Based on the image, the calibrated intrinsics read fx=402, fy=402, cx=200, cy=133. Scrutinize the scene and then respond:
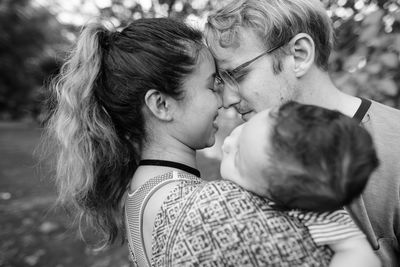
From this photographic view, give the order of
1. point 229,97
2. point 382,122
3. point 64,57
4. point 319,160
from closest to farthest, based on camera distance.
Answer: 1. point 319,160
2. point 382,122
3. point 229,97
4. point 64,57

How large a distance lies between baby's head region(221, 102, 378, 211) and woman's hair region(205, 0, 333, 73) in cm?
95

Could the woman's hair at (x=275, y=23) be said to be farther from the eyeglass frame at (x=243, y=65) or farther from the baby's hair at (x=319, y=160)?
the baby's hair at (x=319, y=160)

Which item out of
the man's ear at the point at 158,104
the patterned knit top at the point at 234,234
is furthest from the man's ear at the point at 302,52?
the patterned knit top at the point at 234,234

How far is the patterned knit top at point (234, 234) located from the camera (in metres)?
1.38

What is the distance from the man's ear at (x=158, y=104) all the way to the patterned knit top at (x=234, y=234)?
2.05 feet

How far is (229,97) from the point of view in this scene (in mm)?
→ 2342

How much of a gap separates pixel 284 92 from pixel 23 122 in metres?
34.3

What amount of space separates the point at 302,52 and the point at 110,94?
110cm

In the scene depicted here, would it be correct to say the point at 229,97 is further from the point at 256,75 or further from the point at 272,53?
the point at 272,53

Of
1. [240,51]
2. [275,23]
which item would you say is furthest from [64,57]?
[275,23]

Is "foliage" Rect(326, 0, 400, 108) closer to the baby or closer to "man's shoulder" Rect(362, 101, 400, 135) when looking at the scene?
"man's shoulder" Rect(362, 101, 400, 135)

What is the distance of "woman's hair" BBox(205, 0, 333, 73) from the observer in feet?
7.41

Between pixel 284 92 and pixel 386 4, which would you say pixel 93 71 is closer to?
→ pixel 284 92

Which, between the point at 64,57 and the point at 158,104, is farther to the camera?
the point at 64,57
